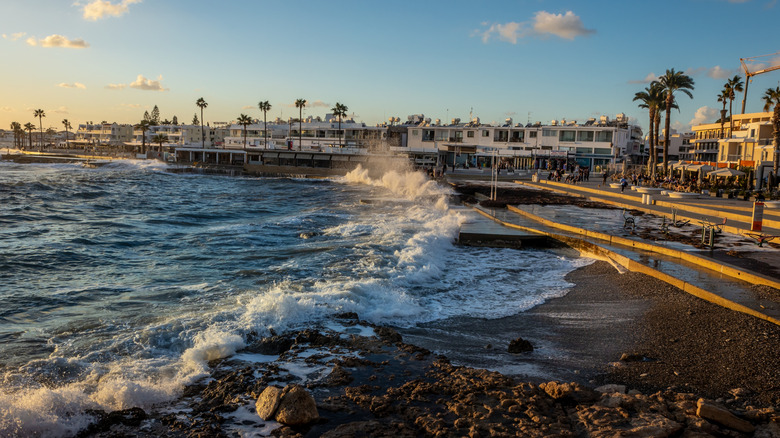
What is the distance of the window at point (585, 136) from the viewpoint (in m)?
76.0

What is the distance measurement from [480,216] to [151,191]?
1358 inches

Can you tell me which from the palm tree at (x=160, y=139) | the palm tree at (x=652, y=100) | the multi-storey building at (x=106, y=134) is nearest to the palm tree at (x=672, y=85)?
the palm tree at (x=652, y=100)

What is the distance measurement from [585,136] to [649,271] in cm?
6899

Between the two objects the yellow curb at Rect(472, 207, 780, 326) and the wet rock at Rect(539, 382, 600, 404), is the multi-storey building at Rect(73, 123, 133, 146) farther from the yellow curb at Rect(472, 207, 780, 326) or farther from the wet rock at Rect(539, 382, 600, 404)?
the wet rock at Rect(539, 382, 600, 404)

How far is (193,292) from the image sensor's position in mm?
11727

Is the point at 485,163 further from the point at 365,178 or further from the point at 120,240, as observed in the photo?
the point at 120,240

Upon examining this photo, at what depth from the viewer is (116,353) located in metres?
7.85

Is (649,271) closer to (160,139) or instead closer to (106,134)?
(160,139)

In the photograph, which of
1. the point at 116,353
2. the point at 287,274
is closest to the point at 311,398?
the point at 116,353

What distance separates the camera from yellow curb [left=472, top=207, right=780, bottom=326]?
9.13 metres

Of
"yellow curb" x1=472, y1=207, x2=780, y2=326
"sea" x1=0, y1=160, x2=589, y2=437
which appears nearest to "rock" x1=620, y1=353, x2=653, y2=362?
"sea" x1=0, y1=160, x2=589, y2=437

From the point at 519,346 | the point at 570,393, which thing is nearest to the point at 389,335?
the point at 519,346

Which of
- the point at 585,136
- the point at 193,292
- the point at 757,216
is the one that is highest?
the point at 585,136

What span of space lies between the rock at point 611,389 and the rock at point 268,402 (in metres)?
3.78
